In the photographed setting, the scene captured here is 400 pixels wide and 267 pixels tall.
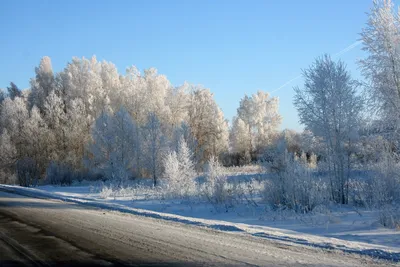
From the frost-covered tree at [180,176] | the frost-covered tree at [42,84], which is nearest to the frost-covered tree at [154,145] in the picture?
the frost-covered tree at [180,176]

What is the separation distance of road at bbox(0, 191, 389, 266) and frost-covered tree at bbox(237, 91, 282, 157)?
58513mm

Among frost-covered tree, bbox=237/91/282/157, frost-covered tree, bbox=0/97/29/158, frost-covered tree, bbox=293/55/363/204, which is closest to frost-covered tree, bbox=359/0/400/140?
frost-covered tree, bbox=293/55/363/204

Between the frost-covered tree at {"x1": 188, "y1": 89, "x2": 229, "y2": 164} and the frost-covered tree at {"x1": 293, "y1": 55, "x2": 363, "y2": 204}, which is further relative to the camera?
the frost-covered tree at {"x1": 188, "y1": 89, "x2": 229, "y2": 164}

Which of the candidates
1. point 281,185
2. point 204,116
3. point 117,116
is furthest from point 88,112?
point 281,185

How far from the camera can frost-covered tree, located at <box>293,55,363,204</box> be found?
18.3m

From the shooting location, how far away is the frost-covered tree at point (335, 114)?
59.9ft

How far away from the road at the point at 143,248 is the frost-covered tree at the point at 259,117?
58.5m

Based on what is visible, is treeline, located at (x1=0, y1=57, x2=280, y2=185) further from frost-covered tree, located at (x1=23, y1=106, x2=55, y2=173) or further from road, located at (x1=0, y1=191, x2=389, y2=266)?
road, located at (x1=0, y1=191, x2=389, y2=266)

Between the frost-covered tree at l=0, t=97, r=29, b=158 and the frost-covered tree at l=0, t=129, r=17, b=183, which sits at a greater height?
the frost-covered tree at l=0, t=97, r=29, b=158

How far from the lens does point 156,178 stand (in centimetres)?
3822

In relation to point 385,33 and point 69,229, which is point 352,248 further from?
point 385,33

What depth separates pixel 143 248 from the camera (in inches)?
296

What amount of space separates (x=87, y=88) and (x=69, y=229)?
145 feet

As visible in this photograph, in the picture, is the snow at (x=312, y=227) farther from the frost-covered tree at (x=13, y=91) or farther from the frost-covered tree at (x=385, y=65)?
the frost-covered tree at (x=13, y=91)
